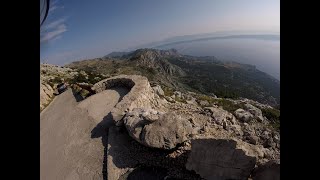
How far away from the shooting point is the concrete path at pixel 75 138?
1227 cm

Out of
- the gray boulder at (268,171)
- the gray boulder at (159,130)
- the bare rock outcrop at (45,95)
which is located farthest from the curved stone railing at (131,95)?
the gray boulder at (268,171)

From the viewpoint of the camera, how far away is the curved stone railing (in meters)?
15.7

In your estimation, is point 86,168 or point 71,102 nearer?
point 86,168

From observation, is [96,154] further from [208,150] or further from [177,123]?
[208,150]

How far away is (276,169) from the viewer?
8469 mm

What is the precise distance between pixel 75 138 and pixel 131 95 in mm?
4287

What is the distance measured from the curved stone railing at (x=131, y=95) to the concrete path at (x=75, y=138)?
2.43 feet

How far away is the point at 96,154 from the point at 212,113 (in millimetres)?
6945

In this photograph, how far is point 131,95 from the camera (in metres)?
17.4

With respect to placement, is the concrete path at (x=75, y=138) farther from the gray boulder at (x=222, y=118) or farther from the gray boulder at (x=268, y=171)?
the gray boulder at (x=268, y=171)

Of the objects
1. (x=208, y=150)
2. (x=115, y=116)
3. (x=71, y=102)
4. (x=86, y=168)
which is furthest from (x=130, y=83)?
(x=208, y=150)

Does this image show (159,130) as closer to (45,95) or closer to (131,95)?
(131,95)

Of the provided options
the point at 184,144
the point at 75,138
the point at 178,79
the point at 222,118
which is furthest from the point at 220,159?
the point at 178,79
